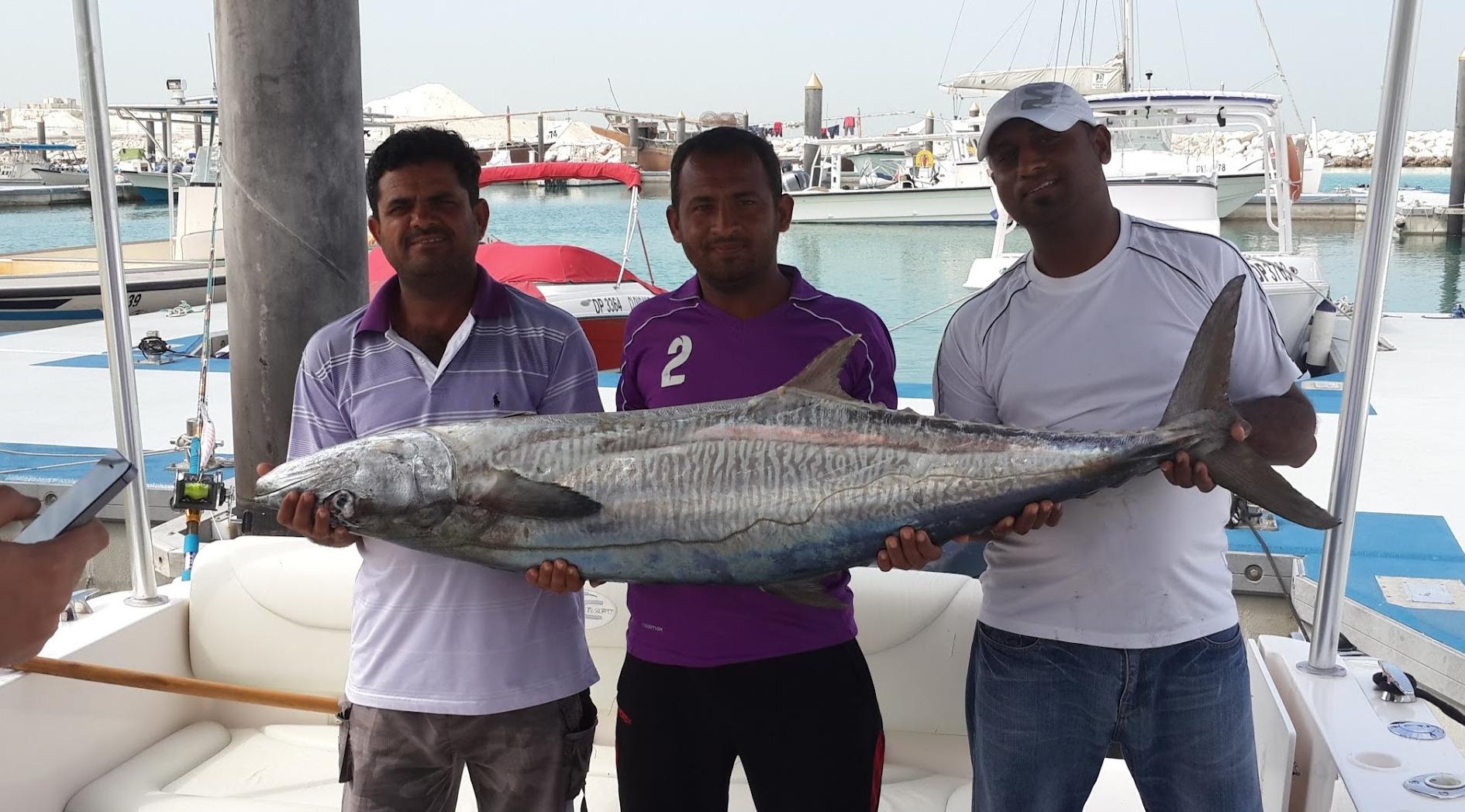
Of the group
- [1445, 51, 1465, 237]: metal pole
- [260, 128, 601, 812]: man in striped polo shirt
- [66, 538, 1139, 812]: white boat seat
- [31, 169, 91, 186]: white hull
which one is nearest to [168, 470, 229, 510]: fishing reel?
[66, 538, 1139, 812]: white boat seat

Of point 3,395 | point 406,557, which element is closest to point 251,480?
point 406,557

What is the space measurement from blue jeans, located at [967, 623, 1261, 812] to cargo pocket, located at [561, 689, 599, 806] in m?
0.89

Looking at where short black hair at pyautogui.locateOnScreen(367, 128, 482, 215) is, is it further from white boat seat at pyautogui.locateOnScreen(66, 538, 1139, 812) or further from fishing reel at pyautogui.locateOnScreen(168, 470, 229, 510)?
fishing reel at pyautogui.locateOnScreen(168, 470, 229, 510)

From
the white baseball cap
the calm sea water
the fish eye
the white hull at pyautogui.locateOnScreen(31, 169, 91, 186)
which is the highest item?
the white hull at pyautogui.locateOnScreen(31, 169, 91, 186)

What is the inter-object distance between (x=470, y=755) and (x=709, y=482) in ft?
2.76

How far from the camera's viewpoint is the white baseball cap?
93.0 inches

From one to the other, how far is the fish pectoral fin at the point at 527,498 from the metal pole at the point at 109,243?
1.53m

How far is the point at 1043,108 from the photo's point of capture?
2.38m

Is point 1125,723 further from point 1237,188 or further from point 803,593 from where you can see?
point 1237,188

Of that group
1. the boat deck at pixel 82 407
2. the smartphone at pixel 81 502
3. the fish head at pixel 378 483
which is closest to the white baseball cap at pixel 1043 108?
the fish head at pixel 378 483

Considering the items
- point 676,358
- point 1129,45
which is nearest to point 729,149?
point 676,358

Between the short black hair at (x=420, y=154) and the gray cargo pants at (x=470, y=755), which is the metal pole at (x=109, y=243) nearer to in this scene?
the short black hair at (x=420, y=154)

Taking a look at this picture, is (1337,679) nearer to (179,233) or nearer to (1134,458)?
(1134,458)

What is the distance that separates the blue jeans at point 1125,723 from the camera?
2297 millimetres
